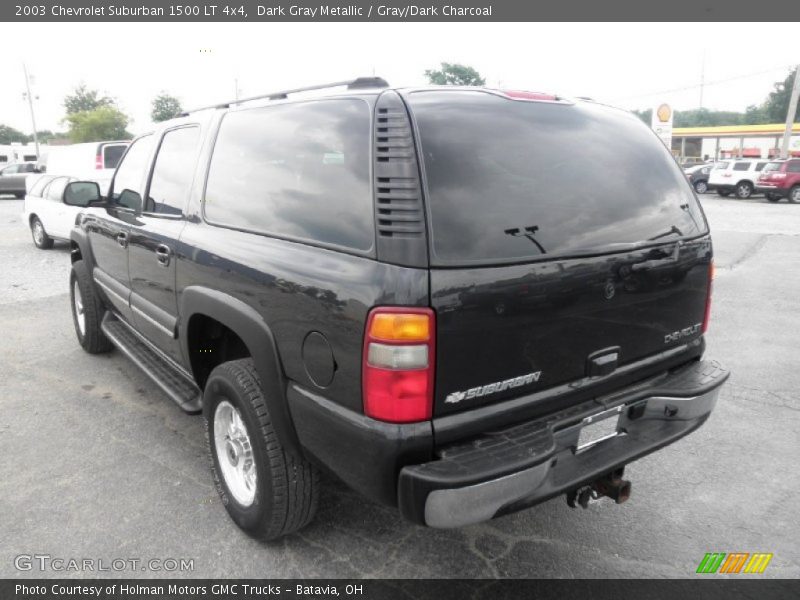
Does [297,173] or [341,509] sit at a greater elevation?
[297,173]

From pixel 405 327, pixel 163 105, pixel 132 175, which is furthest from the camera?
pixel 163 105

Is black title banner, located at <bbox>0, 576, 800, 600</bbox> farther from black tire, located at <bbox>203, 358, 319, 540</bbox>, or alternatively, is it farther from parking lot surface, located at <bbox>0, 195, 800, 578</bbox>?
black tire, located at <bbox>203, 358, 319, 540</bbox>

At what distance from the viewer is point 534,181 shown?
222cm

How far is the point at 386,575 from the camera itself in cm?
252

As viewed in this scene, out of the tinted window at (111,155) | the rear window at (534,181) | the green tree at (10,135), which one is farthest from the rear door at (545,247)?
the green tree at (10,135)

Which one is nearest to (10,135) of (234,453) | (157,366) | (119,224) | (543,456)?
(119,224)

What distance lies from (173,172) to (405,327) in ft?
7.25

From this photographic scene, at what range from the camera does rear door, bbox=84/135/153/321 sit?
12.6 ft

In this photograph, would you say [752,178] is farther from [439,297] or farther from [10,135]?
[10,135]

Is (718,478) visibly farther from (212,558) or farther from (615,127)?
(212,558)

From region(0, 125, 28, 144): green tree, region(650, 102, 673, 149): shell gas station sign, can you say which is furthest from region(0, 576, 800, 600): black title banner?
region(0, 125, 28, 144): green tree

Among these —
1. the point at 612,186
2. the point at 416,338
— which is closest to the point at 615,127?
the point at 612,186

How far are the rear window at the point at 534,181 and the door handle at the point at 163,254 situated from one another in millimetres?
1703

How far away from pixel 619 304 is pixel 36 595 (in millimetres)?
2675
